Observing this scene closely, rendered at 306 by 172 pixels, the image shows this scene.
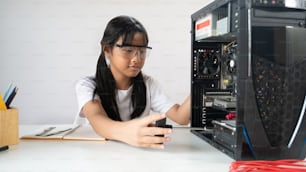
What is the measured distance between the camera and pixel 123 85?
44.0 inches

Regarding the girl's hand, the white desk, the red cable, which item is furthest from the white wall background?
the red cable

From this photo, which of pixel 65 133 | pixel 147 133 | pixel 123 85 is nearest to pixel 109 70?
pixel 123 85

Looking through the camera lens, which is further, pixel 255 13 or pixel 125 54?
pixel 125 54

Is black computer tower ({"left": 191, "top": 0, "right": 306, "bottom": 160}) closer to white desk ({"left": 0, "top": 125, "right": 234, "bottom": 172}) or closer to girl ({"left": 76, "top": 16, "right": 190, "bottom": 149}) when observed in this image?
white desk ({"left": 0, "top": 125, "right": 234, "bottom": 172})

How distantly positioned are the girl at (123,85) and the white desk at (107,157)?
17 centimetres

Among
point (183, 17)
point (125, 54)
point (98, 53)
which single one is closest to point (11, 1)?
point (98, 53)

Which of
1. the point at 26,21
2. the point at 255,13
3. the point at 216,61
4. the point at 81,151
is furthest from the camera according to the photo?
the point at 26,21

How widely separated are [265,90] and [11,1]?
0.88 m

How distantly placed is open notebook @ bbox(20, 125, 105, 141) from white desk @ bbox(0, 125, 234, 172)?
3cm

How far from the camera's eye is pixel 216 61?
931mm

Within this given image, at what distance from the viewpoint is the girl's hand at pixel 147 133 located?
0.69 m

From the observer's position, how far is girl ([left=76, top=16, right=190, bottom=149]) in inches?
39.9

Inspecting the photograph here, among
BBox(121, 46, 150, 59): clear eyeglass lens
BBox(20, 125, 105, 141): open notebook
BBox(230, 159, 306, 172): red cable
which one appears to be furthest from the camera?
BBox(121, 46, 150, 59): clear eyeglass lens

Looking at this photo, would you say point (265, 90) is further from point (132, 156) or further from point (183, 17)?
point (183, 17)
